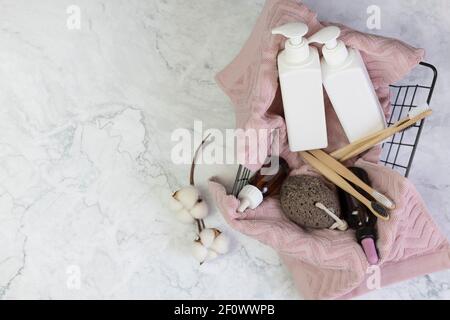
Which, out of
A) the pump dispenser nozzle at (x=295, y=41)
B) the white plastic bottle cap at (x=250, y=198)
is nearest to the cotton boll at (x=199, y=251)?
the white plastic bottle cap at (x=250, y=198)

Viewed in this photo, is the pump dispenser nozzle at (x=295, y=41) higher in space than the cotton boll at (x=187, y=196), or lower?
higher

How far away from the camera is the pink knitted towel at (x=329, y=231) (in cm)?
79

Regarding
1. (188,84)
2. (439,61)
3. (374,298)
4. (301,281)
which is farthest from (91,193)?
(439,61)

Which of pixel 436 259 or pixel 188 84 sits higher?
pixel 188 84

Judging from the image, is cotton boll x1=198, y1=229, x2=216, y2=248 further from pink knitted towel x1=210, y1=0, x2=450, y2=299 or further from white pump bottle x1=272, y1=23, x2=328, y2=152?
white pump bottle x1=272, y1=23, x2=328, y2=152

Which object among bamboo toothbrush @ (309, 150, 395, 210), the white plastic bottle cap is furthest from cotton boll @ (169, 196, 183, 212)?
bamboo toothbrush @ (309, 150, 395, 210)

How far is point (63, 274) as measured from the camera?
955mm

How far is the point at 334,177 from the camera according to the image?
2.71ft

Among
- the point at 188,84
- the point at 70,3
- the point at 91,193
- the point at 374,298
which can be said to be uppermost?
the point at 70,3

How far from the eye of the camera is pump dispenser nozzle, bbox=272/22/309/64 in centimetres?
73

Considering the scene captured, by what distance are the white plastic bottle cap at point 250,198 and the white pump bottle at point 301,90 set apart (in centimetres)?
8

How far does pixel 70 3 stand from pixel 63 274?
458 millimetres

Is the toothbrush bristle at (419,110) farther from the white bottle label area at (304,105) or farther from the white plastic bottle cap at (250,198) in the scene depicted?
the white plastic bottle cap at (250,198)

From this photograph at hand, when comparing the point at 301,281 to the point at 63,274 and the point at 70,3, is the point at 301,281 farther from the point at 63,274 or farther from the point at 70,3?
the point at 70,3
